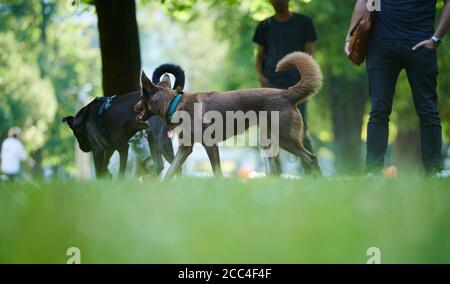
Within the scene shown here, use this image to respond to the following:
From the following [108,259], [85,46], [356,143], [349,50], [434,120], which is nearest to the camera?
[108,259]

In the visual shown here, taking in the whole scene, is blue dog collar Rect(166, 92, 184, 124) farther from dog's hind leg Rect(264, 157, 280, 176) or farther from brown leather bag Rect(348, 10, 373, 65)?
brown leather bag Rect(348, 10, 373, 65)

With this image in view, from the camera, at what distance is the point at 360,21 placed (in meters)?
6.91

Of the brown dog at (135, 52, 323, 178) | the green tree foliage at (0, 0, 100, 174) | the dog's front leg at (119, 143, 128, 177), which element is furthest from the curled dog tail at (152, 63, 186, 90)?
the green tree foliage at (0, 0, 100, 174)

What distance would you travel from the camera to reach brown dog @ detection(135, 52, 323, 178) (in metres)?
6.93

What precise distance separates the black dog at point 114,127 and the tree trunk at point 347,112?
57.0 feet

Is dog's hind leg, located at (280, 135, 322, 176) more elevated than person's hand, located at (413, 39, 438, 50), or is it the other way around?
person's hand, located at (413, 39, 438, 50)

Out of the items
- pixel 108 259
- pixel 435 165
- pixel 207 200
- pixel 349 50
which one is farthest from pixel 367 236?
pixel 349 50

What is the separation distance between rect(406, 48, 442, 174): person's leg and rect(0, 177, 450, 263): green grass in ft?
8.43

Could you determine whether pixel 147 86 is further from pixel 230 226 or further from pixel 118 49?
pixel 230 226

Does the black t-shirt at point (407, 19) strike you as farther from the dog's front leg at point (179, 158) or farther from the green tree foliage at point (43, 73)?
the green tree foliage at point (43, 73)

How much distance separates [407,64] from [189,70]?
37741mm

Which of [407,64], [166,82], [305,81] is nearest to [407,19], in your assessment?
[407,64]
